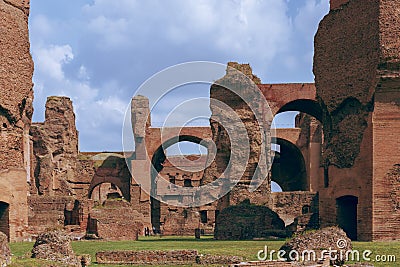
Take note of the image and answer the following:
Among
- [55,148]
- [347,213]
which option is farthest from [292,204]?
[55,148]

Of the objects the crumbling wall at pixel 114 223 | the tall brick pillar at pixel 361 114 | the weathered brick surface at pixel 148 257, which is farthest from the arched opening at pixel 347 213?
the crumbling wall at pixel 114 223

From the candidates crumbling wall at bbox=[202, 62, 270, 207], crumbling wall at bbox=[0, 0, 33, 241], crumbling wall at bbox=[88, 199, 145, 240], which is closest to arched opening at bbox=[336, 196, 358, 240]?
crumbling wall at bbox=[202, 62, 270, 207]

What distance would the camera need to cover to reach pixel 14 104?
2061 centimetres

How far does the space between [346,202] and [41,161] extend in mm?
18009

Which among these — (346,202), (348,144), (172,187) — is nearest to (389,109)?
(348,144)

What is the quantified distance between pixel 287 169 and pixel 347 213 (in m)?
20.1

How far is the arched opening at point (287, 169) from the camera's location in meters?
38.2

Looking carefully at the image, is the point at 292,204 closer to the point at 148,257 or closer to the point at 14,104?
the point at 14,104

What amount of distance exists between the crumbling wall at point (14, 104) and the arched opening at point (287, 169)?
19598 mm

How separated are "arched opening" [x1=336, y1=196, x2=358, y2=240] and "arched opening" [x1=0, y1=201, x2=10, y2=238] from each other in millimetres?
9971

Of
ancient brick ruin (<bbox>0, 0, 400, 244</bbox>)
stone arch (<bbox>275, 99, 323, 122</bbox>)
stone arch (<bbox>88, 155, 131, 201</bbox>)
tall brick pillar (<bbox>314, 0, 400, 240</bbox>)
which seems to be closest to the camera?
tall brick pillar (<bbox>314, 0, 400, 240</bbox>)

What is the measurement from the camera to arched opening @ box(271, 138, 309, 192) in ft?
125

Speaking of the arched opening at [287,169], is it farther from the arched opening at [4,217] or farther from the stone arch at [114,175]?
the arched opening at [4,217]

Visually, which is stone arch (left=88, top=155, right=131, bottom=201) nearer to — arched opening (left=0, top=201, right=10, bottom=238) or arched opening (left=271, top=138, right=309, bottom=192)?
arched opening (left=271, top=138, right=309, bottom=192)
